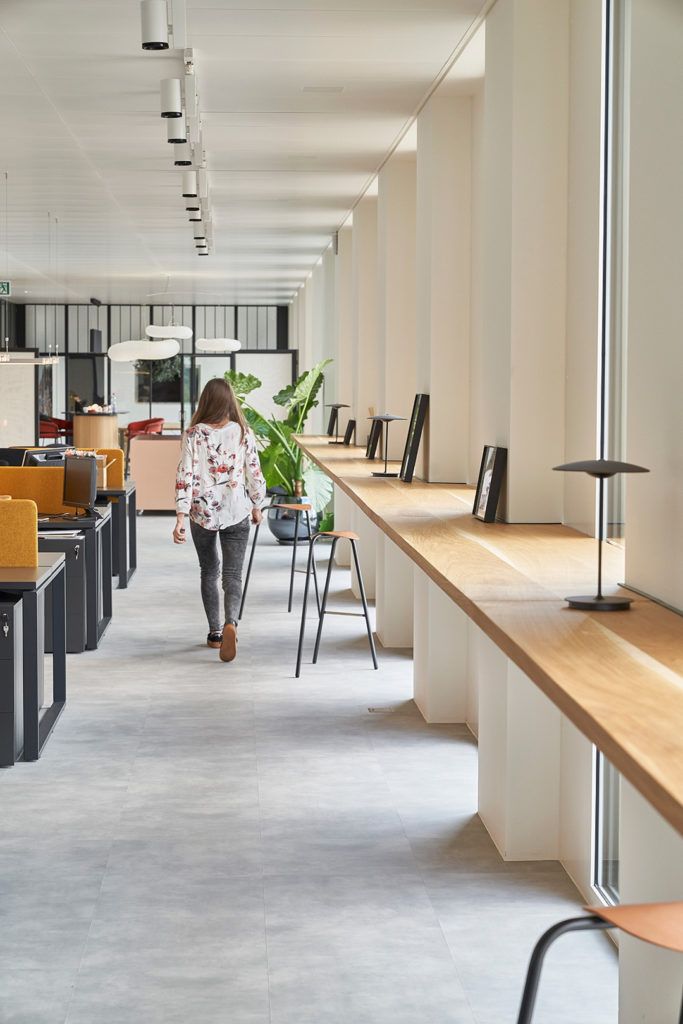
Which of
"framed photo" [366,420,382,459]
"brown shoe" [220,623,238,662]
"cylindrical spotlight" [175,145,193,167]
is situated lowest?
"brown shoe" [220,623,238,662]

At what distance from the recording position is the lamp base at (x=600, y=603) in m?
2.85

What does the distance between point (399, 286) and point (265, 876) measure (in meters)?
5.14

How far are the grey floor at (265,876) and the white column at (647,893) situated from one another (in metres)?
0.25

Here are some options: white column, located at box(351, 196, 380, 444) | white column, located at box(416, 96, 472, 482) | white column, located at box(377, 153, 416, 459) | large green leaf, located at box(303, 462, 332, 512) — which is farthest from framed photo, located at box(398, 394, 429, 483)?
large green leaf, located at box(303, 462, 332, 512)

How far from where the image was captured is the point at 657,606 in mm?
2934

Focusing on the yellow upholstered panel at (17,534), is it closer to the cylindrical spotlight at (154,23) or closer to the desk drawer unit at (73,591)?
the desk drawer unit at (73,591)

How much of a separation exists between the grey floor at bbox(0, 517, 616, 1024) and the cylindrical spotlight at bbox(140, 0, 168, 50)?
2.70m

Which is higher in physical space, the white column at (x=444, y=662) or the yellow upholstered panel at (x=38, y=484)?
the yellow upholstered panel at (x=38, y=484)

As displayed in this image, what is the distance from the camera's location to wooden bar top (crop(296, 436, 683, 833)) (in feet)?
5.81

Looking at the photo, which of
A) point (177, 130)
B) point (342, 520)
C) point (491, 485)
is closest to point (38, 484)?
point (177, 130)

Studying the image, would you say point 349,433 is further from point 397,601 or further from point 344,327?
point 397,601

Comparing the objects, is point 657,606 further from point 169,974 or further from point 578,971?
point 169,974

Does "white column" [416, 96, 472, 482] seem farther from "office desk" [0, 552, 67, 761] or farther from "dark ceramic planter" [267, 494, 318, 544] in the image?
"dark ceramic planter" [267, 494, 318, 544]

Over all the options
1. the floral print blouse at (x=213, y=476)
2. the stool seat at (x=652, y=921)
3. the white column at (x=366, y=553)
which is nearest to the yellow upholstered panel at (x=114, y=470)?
the white column at (x=366, y=553)
